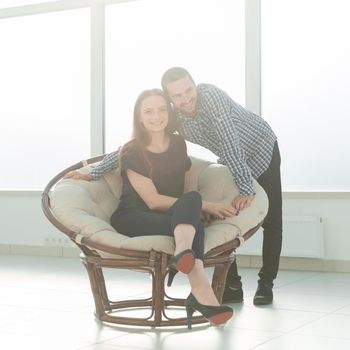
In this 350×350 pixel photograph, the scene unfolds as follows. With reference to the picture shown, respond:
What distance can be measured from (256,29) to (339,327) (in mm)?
3070

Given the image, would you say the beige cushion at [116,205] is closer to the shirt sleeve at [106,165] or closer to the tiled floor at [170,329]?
the shirt sleeve at [106,165]

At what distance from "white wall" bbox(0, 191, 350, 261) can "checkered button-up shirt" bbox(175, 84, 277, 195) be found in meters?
1.57

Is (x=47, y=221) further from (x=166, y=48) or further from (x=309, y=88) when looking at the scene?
(x=309, y=88)

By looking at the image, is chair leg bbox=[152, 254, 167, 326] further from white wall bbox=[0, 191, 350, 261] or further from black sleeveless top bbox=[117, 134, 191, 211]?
white wall bbox=[0, 191, 350, 261]

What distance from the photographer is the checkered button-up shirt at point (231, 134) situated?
12.3 ft

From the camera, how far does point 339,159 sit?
223 inches

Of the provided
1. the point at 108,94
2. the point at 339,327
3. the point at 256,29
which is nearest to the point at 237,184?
the point at 339,327

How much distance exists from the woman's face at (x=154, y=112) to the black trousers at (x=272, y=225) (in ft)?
2.54

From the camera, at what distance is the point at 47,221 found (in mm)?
6750

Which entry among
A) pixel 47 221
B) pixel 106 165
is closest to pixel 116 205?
pixel 106 165

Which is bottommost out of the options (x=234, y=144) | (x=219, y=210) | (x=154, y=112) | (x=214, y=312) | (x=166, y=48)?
(x=214, y=312)

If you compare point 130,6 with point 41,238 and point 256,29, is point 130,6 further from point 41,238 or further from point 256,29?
point 41,238

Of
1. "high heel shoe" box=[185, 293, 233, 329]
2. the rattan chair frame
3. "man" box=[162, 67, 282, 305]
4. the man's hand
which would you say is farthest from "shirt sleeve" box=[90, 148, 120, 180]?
"high heel shoe" box=[185, 293, 233, 329]

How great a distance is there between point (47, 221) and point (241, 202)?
3.37 m
